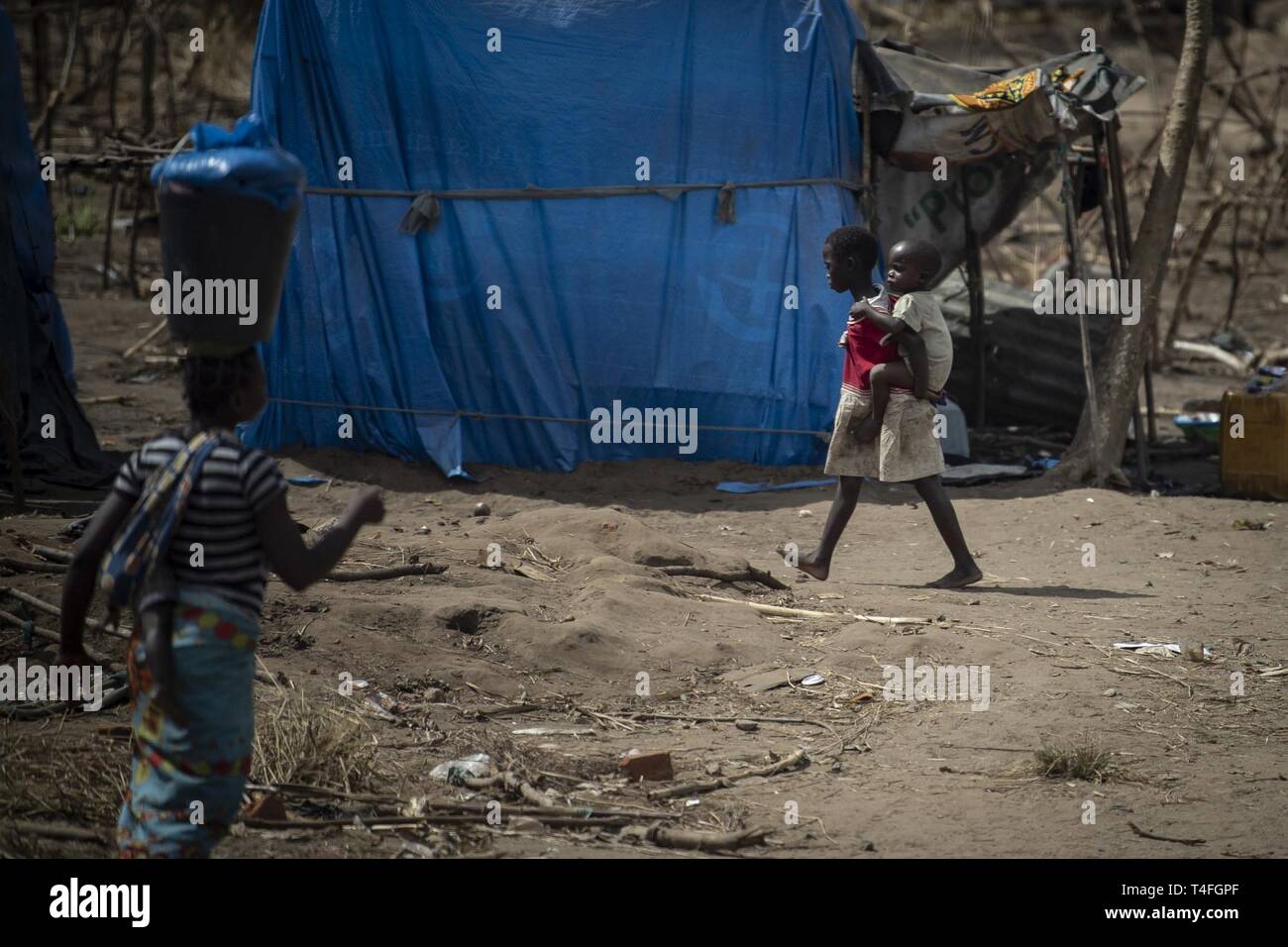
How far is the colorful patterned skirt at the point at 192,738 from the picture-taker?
2.54m

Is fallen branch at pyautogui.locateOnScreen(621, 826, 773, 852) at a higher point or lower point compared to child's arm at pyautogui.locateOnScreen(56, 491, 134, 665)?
lower

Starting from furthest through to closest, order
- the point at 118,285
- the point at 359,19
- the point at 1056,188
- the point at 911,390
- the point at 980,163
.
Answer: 1. the point at 1056,188
2. the point at 118,285
3. the point at 980,163
4. the point at 359,19
5. the point at 911,390

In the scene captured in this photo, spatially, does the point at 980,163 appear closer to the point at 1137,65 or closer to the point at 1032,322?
the point at 1032,322

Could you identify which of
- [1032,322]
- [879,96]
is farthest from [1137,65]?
[879,96]

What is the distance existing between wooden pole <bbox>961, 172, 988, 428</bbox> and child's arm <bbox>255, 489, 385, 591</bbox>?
23.6 ft

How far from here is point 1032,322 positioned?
31.0 ft

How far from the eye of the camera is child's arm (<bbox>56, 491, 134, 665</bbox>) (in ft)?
8.38

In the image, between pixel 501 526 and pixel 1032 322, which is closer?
pixel 501 526

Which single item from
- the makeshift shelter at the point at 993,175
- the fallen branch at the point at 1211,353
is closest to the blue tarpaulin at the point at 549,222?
the makeshift shelter at the point at 993,175

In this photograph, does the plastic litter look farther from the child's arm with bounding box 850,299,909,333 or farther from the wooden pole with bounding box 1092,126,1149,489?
the wooden pole with bounding box 1092,126,1149,489

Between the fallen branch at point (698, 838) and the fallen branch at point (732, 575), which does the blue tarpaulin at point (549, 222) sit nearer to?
the fallen branch at point (732, 575)

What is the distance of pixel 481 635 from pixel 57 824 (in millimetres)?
1885

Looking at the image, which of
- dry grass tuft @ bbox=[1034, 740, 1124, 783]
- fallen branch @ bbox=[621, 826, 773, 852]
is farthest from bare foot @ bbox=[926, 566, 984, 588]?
fallen branch @ bbox=[621, 826, 773, 852]

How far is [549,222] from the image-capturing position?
791 centimetres
